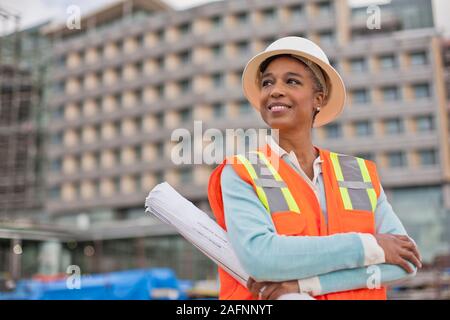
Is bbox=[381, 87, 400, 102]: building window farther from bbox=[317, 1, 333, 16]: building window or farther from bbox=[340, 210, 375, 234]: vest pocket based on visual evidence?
bbox=[340, 210, 375, 234]: vest pocket

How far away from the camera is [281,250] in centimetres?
146

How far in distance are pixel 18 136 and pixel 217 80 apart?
22.0m

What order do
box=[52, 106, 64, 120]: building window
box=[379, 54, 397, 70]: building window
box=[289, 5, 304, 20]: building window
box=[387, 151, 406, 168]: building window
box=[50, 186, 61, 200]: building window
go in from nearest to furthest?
1. box=[387, 151, 406, 168]: building window
2. box=[379, 54, 397, 70]: building window
3. box=[289, 5, 304, 20]: building window
4. box=[50, 186, 61, 200]: building window
5. box=[52, 106, 64, 120]: building window

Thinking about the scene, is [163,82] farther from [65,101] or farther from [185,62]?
[65,101]

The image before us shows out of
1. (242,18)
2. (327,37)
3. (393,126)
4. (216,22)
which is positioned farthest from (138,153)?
(393,126)

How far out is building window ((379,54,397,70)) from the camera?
43188mm

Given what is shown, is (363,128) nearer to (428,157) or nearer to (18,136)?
(428,157)

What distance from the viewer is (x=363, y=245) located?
1.52 metres

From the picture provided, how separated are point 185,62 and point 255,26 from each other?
6965 mm

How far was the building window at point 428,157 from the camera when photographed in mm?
41009

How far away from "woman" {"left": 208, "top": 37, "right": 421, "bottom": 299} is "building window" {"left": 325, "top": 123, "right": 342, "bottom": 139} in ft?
137

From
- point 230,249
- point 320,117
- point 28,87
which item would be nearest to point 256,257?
point 230,249

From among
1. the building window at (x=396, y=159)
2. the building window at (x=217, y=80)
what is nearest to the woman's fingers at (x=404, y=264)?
the building window at (x=396, y=159)

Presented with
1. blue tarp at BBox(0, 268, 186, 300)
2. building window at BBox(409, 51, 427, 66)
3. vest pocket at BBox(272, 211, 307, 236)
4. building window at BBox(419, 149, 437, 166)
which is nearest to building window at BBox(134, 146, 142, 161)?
building window at BBox(419, 149, 437, 166)
